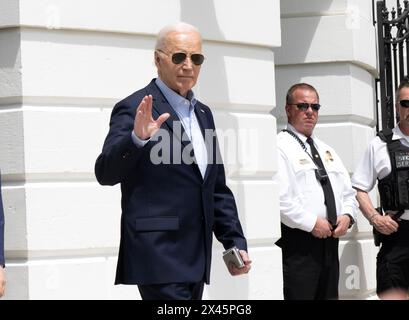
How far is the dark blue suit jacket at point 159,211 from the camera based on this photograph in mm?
5910

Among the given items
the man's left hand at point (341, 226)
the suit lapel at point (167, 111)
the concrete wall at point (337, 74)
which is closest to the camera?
the suit lapel at point (167, 111)

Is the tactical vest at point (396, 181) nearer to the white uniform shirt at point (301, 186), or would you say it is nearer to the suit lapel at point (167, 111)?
the white uniform shirt at point (301, 186)

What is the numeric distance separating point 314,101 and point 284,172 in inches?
24.8

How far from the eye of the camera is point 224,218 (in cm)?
628

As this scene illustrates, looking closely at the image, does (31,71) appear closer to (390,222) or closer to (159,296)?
(159,296)

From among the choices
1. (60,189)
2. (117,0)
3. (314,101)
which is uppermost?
(117,0)

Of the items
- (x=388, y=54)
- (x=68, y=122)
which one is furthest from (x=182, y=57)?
(x=388, y=54)

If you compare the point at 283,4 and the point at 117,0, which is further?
the point at 283,4

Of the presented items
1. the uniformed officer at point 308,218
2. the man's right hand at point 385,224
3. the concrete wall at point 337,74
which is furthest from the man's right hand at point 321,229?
the concrete wall at point 337,74

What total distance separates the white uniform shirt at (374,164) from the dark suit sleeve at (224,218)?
3.15m

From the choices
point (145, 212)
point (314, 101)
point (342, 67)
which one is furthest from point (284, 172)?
point (145, 212)

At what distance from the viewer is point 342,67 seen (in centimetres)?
1006

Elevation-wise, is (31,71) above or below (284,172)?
above

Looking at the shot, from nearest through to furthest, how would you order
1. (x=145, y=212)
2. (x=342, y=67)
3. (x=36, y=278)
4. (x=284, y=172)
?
(x=145, y=212) < (x=36, y=278) < (x=284, y=172) < (x=342, y=67)
